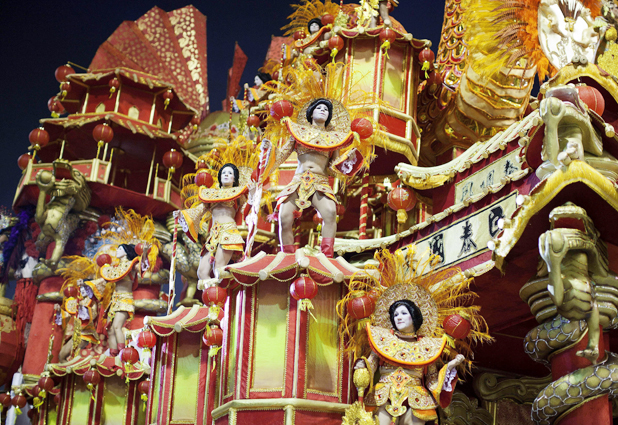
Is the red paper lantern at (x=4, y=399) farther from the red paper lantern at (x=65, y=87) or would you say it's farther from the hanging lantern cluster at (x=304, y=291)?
the hanging lantern cluster at (x=304, y=291)

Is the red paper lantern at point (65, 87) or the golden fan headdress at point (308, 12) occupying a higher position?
the red paper lantern at point (65, 87)

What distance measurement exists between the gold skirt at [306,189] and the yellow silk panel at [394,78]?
297 centimetres

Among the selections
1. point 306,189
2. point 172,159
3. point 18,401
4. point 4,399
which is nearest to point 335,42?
point 306,189

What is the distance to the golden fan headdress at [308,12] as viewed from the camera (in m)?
10.4

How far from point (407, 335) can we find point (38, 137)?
921cm

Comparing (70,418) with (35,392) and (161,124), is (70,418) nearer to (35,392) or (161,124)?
(35,392)

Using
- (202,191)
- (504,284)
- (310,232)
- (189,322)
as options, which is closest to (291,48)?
(310,232)

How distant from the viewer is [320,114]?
6.55 metres

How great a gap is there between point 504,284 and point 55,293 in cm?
854

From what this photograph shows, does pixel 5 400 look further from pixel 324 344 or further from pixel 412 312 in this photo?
pixel 412 312

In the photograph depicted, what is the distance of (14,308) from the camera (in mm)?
12641

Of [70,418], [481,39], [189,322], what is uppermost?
[481,39]

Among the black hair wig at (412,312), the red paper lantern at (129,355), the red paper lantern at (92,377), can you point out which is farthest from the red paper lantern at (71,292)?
the black hair wig at (412,312)

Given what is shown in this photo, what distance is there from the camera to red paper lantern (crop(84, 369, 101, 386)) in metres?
8.59
